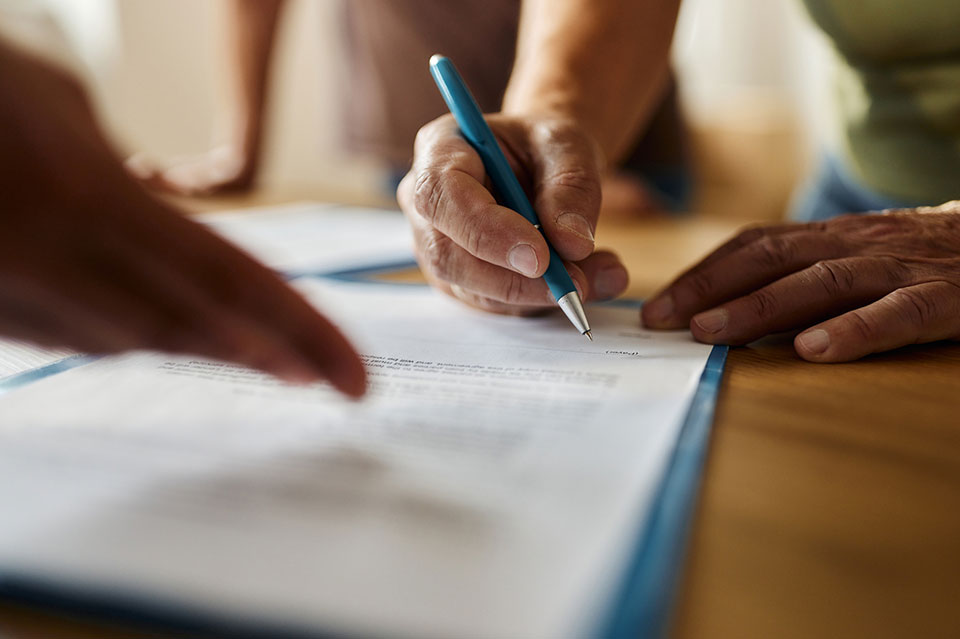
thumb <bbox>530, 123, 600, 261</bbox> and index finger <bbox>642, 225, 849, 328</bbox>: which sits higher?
thumb <bbox>530, 123, 600, 261</bbox>

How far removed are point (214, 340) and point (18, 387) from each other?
17cm

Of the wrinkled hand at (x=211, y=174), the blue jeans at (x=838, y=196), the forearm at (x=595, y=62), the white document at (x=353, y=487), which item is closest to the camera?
the white document at (x=353, y=487)

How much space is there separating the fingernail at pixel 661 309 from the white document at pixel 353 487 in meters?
0.10

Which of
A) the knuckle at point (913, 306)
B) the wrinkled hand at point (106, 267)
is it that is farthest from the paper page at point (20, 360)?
the knuckle at point (913, 306)

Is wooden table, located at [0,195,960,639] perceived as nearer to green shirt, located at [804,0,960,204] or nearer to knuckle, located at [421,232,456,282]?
knuckle, located at [421,232,456,282]

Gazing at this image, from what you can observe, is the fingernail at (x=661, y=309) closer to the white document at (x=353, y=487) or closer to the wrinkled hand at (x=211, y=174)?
the white document at (x=353, y=487)

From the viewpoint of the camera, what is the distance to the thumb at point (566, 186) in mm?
493

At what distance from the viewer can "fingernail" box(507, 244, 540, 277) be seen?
461 mm

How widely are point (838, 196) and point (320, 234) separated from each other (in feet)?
2.40

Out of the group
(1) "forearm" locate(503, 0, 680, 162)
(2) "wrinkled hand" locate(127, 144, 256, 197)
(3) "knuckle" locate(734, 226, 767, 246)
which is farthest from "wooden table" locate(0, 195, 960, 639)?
(2) "wrinkled hand" locate(127, 144, 256, 197)

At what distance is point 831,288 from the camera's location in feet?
1.58

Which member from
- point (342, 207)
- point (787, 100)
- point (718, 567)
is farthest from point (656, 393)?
point (787, 100)

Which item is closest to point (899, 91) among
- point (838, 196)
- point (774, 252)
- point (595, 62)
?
point (838, 196)

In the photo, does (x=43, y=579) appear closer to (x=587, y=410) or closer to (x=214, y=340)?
(x=214, y=340)
